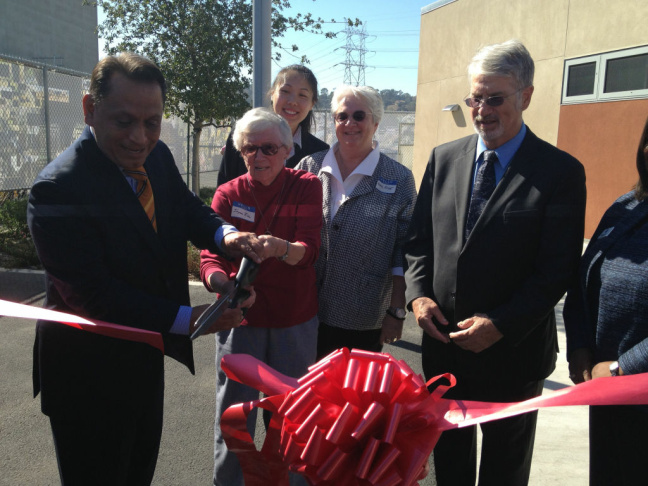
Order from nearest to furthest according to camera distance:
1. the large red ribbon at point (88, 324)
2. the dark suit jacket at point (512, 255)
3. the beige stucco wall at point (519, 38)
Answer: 1. the large red ribbon at point (88, 324)
2. the dark suit jacket at point (512, 255)
3. the beige stucco wall at point (519, 38)

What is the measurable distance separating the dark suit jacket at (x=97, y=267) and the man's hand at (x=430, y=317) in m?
1.03

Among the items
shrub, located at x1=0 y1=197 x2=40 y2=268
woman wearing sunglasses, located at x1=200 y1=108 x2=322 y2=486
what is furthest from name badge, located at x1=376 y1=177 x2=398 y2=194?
shrub, located at x1=0 y1=197 x2=40 y2=268

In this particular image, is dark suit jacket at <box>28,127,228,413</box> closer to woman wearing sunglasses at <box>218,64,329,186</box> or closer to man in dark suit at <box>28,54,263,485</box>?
man in dark suit at <box>28,54,263,485</box>

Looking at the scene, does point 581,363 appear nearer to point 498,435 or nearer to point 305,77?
point 498,435

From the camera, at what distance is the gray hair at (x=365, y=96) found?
2.79 meters

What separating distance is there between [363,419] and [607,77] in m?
10.1

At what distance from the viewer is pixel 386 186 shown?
2.77m

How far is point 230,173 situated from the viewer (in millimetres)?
3264

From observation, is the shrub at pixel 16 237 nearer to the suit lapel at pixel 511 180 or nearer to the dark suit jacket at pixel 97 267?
the dark suit jacket at pixel 97 267

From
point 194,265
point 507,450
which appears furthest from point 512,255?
point 194,265

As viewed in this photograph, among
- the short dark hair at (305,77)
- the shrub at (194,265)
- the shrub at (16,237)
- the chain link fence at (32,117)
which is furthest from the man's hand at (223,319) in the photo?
the chain link fence at (32,117)

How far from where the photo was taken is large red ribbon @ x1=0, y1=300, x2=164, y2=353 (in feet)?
5.52

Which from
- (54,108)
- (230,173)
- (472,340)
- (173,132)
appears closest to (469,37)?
(173,132)

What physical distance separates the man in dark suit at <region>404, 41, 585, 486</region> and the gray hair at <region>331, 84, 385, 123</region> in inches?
19.5
